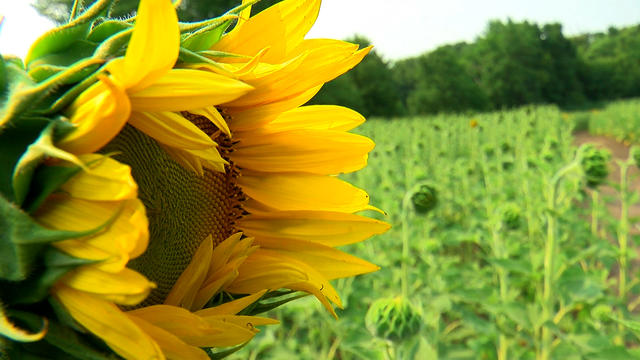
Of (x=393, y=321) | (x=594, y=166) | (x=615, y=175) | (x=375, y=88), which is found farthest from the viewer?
(x=375, y=88)

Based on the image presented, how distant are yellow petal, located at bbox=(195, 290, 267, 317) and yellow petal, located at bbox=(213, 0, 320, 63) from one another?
182 millimetres

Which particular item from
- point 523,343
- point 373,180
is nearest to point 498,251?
point 523,343

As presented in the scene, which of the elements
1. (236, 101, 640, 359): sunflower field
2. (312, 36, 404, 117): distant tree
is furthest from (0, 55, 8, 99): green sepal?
(312, 36, 404, 117): distant tree

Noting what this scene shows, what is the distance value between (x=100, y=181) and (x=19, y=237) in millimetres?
47

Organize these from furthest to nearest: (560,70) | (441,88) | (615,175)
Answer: (560,70), (441,88), (615,175)

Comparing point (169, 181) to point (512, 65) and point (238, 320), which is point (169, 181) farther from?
point (512, 65)

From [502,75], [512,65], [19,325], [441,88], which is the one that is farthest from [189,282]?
[512,65]

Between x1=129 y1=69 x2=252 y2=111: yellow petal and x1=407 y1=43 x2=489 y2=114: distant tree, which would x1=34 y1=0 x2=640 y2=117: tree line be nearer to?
x1=407 y1=43 x2=489 y2=114: distant tree

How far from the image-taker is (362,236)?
485 millimetres

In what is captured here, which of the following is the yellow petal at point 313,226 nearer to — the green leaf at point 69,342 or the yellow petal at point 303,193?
the yellow petal at point 303,193

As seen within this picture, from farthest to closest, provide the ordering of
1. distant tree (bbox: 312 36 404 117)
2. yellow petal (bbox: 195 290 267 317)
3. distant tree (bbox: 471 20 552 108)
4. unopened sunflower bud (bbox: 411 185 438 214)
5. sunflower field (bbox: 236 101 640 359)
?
distant tree (bbox: 471 20 552 108) → distant tree (bbox: 312 36 404 117) → unopened sunflower bud (bbox: 411 185 438 214) → sunflower field (bbox: 236 101 640 359) → yellow petal (bbox: 195 290 267 317)

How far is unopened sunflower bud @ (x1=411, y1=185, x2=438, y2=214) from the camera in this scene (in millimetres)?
2273

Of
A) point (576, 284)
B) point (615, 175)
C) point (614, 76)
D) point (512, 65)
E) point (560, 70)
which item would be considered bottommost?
point (615, 175)

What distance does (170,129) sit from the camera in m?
0.34
